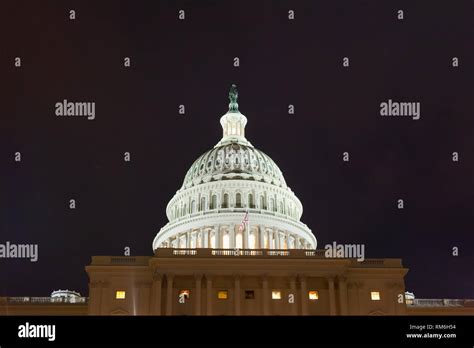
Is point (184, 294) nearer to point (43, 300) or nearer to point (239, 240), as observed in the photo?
point (43, 300)

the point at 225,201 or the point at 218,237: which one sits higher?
→ the point at 225,201

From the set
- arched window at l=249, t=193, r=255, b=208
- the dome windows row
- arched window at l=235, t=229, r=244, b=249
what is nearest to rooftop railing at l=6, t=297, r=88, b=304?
arched window at l=235, t=229, r=244, b=249

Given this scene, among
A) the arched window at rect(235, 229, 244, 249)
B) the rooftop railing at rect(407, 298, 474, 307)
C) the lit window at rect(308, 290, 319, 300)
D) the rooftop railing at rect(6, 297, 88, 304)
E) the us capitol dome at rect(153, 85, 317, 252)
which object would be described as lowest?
the rooftop railing at rect(407, 298, 474, 307)

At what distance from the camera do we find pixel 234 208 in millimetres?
113688

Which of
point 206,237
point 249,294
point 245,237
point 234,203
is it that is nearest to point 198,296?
point 249,294

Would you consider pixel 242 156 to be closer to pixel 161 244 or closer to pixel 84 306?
pixel 161 244

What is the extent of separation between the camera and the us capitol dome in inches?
4358

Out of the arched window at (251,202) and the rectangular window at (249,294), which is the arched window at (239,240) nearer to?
the arched window at (251,202)

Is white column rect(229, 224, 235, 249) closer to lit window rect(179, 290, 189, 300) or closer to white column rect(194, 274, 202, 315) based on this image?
white column rect(194, 274, 202, 315)

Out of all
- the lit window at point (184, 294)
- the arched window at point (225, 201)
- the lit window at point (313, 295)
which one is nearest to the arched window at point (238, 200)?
the arched window at point (225, 201)

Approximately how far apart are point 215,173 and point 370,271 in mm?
41266
